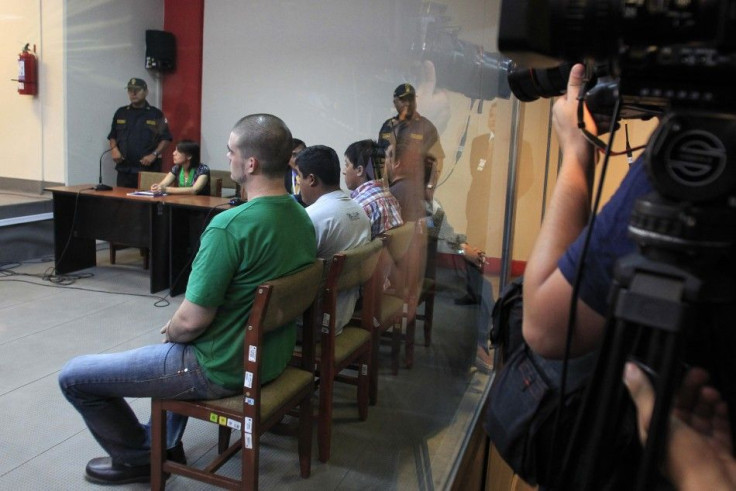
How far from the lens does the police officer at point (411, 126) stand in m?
1.54

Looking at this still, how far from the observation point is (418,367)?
1.99m

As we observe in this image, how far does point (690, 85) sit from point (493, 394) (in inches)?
21.2

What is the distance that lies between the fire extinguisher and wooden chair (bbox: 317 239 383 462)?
181 inches

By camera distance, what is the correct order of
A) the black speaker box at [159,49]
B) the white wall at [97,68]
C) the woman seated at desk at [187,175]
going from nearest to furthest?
the woman seated at desk at [187,175] < the white wall at [97,68] < the black speaker box at [159,49]

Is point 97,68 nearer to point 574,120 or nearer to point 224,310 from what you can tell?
point 224,310

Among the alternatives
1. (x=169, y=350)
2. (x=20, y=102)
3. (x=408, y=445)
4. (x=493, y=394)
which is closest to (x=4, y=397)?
(x=169, y=350)

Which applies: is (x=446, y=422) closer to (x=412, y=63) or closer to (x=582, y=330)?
(x=412, y=63)

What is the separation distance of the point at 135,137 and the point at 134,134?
30 mm

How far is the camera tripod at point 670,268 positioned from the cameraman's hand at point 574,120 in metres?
0.28

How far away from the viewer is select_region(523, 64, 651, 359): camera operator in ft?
2.04

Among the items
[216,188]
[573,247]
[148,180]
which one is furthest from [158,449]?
[148,180]

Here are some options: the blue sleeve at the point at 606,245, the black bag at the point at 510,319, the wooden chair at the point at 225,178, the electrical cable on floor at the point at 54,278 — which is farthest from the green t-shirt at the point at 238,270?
the wooden chair at the point at 225,178

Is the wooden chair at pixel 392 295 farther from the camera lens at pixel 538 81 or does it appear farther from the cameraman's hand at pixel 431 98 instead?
the camera lens at pixel 538 81

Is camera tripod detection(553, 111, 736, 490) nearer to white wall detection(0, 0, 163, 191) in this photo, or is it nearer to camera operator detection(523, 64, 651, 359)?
camera operator detection(523, 64, 651, 359)
